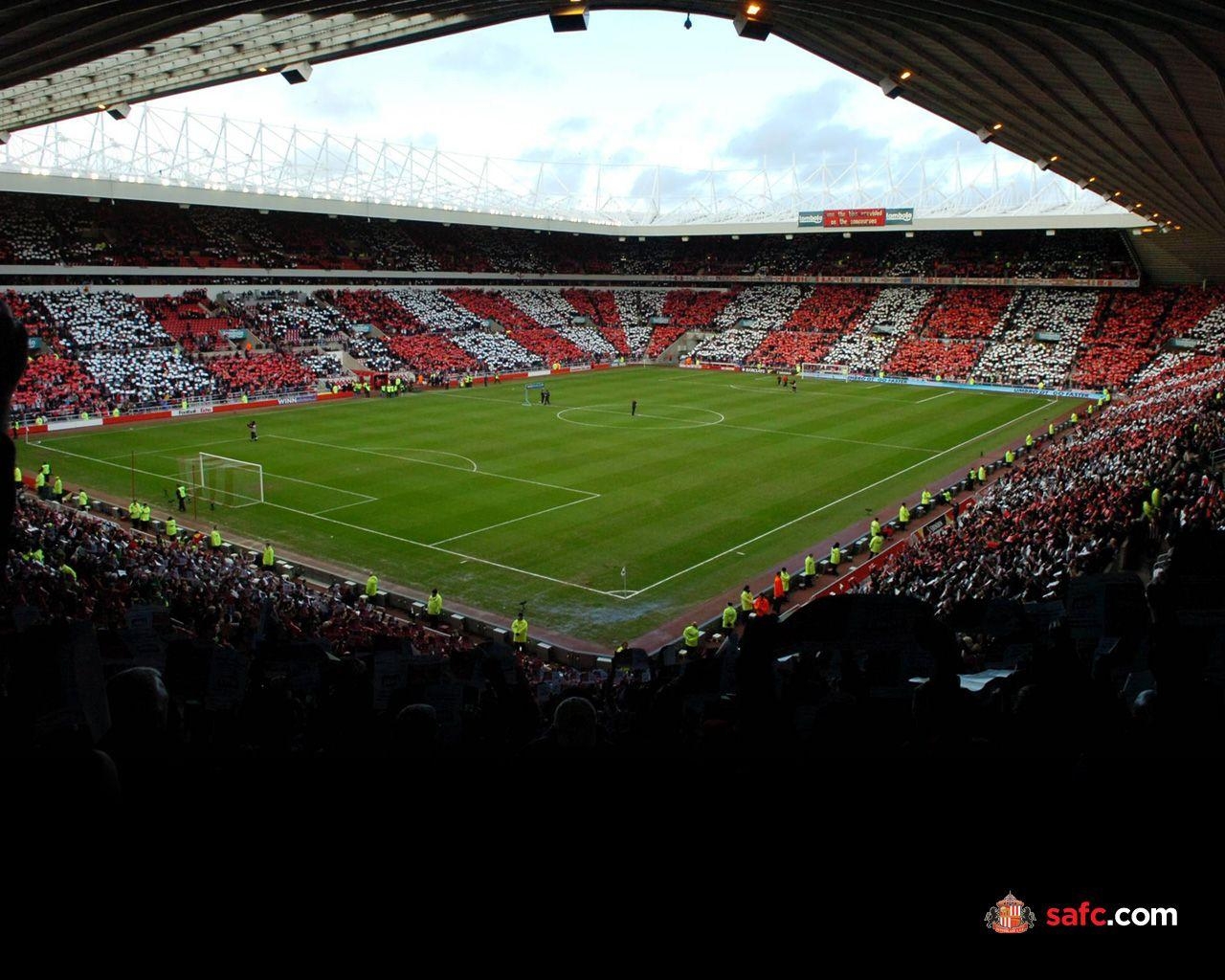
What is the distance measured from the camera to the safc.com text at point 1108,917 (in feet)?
7.26

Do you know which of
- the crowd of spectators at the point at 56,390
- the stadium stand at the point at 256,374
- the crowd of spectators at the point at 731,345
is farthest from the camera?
the crowd of spectators at the point at 731,345

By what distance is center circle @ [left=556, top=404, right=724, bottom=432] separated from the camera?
46156 mm

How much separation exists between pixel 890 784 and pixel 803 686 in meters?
3.32

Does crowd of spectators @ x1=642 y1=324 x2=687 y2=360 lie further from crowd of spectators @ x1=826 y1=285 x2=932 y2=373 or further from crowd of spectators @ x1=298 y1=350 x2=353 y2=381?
crowd of spectators @ x1=298 y1=350 x2=353 y2=381

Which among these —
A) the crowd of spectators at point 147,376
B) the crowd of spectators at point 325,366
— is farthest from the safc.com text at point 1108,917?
the crowd of spectators at point 325,366

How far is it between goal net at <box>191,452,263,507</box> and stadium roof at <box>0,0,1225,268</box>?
12.1 meters

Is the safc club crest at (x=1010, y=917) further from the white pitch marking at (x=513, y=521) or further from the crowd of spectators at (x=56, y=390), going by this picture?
the crowd of spectators at (x=56, y=390)

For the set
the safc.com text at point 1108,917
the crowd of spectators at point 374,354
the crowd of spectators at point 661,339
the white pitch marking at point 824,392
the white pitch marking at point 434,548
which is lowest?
the white pitch marking at point 434,548

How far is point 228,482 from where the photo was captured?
32.3 metres

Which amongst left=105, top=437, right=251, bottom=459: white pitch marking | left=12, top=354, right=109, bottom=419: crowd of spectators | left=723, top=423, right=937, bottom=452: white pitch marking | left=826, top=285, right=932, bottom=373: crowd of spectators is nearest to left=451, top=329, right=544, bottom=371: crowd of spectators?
left=826, top=285, right=932, bottom=373: crowd of spectators

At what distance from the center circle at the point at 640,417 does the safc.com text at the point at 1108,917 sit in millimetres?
42723

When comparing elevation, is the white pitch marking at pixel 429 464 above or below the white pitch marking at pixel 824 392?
below

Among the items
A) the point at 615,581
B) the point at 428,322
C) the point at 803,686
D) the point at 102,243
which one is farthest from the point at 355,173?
the point at 803,686

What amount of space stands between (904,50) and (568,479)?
20.6 metres
